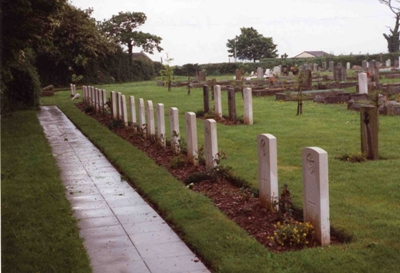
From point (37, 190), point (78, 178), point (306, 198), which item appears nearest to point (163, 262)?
point (306, 198)

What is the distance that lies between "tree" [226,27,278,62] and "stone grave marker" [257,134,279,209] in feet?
258

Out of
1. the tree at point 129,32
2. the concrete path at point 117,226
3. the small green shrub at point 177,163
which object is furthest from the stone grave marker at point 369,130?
the tree at point 129,32

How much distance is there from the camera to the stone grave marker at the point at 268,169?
7230 millimetres

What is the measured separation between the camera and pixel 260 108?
2167 cm

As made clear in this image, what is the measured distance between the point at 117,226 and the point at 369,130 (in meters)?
5.15

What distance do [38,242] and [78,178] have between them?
4.15m

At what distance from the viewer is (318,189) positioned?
6172 millimetres

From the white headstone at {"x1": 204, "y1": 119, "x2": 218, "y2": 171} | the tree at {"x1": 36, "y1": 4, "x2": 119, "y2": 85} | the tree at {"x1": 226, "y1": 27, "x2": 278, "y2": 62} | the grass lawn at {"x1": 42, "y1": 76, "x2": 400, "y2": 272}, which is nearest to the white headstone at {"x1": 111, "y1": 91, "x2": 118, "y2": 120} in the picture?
the grass lawn at {"x1": 42, "y1": 76, "x2": 400, "y2": 272}

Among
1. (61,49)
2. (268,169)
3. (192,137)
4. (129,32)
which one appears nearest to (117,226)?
(268,169)

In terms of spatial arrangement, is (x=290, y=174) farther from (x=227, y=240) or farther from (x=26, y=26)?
(x=26, y=26)

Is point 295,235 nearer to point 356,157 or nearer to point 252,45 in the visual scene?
point 356,157

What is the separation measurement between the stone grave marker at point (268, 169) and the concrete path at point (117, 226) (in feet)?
4.32

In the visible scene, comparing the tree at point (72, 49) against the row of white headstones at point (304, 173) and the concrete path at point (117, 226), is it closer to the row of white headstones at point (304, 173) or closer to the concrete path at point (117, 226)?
the concrete path at point (117, 226)

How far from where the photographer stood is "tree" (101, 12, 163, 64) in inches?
2341
